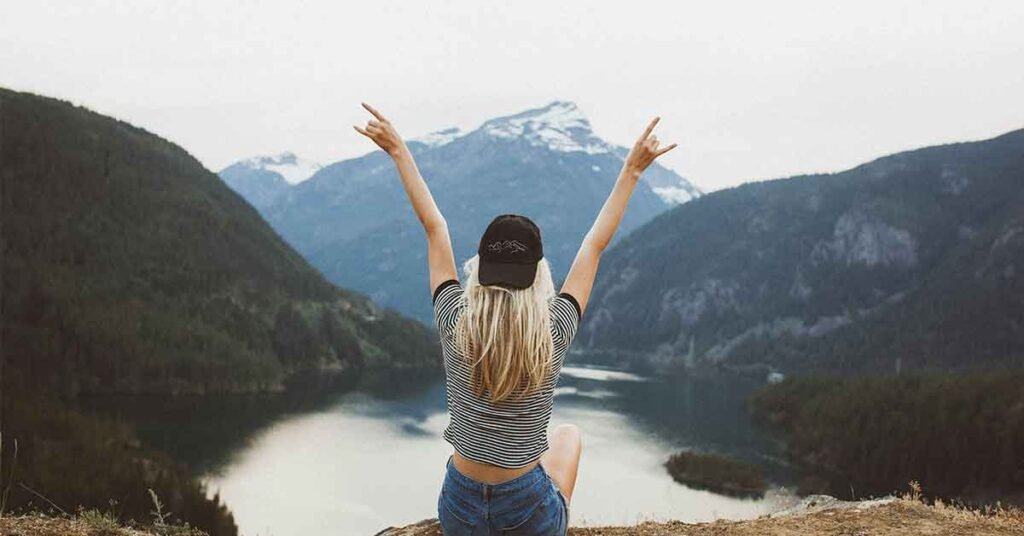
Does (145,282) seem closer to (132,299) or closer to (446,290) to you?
(132,299)

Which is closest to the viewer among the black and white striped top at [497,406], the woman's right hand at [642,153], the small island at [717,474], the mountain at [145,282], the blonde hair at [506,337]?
the blonde hair at [506,337]

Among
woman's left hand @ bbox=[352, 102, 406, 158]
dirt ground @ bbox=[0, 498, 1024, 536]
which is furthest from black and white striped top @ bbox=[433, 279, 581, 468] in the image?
dirt ground @ bbox=[0, 498, 1024, 536]

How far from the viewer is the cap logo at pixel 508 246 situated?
392 cm

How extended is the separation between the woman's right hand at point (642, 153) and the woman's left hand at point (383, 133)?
1378mm

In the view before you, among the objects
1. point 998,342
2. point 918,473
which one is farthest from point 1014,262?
point 918,473

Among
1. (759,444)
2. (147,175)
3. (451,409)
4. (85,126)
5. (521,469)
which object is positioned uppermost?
(85,126)

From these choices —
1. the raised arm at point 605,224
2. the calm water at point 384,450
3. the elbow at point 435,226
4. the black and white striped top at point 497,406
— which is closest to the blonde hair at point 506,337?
the black and white striped top at point 497,406

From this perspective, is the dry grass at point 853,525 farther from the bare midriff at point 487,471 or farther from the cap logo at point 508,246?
the cap logo at point 508,246

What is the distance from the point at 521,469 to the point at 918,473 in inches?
2876

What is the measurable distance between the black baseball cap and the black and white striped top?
27 centimetres

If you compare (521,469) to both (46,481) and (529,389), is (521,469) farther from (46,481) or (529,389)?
(46,481)

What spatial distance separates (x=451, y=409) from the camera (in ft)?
14.0

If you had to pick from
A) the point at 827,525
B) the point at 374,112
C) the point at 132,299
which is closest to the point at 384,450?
the point at 827,525

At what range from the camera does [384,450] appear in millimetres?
59875
